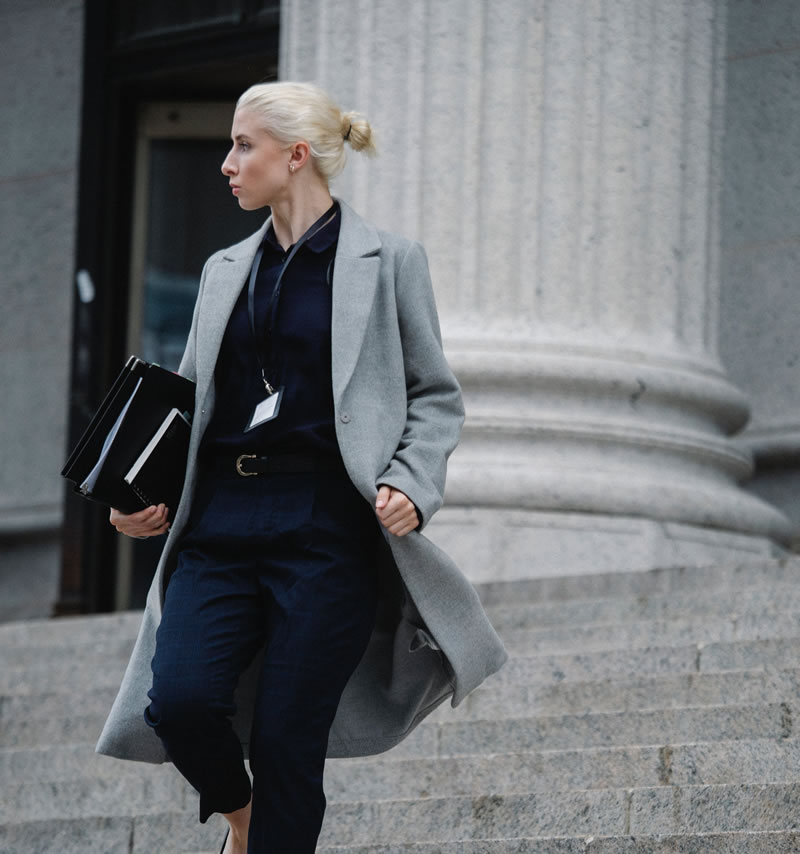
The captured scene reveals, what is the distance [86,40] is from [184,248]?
1288mm

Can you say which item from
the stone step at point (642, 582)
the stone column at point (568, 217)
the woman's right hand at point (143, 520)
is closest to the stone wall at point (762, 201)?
the stone column at point (568, 217)

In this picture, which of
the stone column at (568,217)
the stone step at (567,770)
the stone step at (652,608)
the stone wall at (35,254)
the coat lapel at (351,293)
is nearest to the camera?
the coat lapel at (351,293)

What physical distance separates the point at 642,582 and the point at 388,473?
294cm

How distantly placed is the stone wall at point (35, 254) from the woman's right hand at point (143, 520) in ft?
24.9

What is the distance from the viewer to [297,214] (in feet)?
13.1

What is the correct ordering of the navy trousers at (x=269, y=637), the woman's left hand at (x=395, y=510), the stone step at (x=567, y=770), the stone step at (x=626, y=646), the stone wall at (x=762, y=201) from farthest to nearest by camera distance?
1. the stone wall at (x=762, y=201)
2. the stone step at (x=626, y=646)
3. the stone step at (x=567, y=770)
4. the woman's left hand at (x=395, y=510)
5. the navy trousers at (x=269, y=637)

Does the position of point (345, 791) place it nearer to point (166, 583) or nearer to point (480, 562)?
point (166, 583)

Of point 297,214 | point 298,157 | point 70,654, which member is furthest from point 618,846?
point 70,654

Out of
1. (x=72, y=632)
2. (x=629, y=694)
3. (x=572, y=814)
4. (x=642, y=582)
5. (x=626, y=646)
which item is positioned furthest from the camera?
(x=72, y=632)

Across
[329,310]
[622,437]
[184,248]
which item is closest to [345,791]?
[329,310]

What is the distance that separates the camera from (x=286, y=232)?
A: 400 cm

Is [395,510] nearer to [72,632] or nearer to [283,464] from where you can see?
[283,464]

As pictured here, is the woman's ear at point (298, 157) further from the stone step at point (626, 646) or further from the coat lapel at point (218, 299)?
the stone step at point (626, 646)

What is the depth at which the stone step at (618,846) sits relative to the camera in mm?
3650
